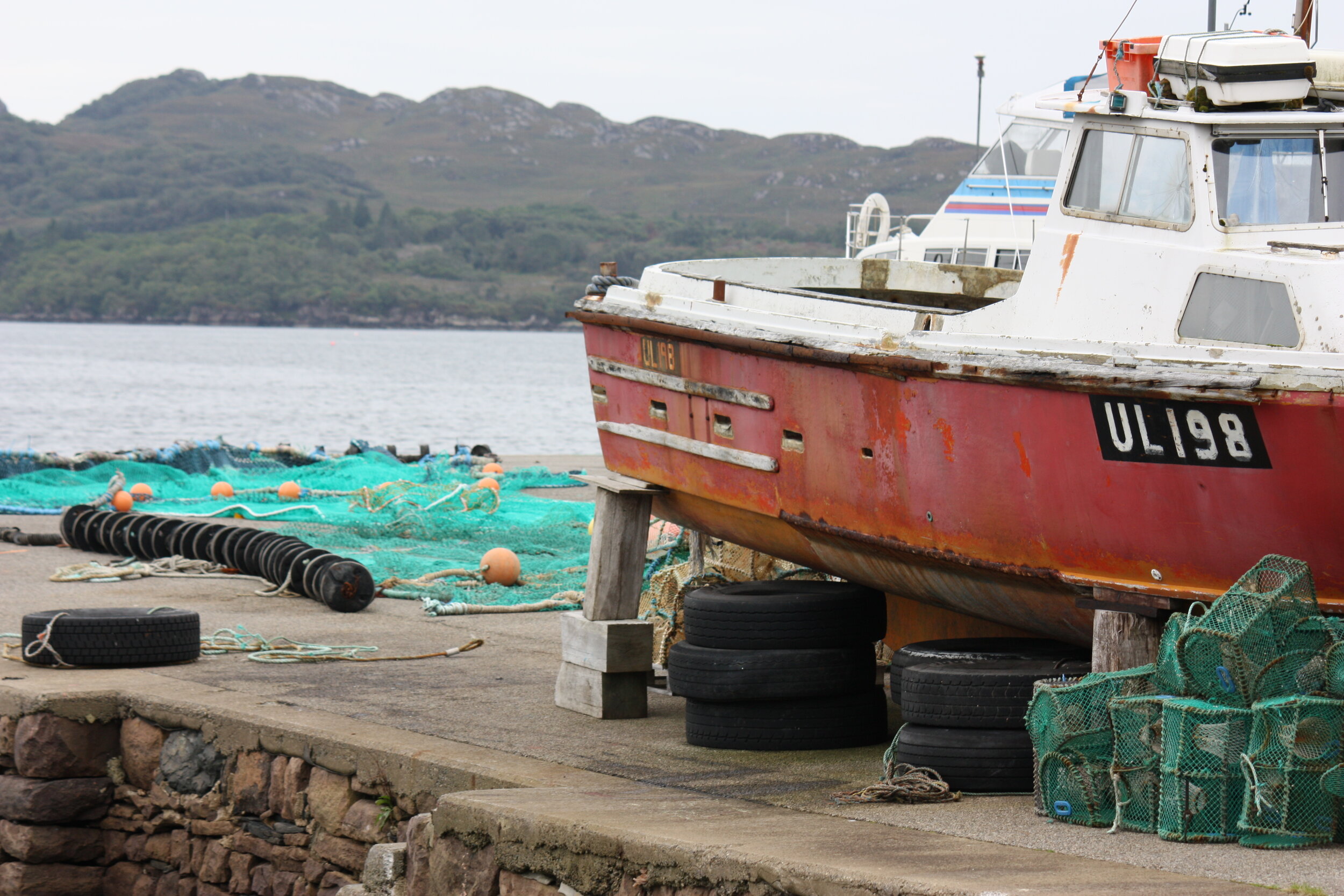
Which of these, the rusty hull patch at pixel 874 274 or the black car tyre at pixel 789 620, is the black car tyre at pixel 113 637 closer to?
the black car tyre at pixel 789 620

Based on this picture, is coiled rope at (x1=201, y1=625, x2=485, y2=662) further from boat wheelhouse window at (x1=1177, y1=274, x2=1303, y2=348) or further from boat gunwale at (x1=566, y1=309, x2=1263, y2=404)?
boat wheelhouse window at (x1=1177, y1=274, x2=1303, y2=348)

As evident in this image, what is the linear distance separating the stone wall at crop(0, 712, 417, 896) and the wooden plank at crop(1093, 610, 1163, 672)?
3.08 m

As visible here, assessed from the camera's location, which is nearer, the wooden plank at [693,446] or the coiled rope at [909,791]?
the coiled rope at [909,791]

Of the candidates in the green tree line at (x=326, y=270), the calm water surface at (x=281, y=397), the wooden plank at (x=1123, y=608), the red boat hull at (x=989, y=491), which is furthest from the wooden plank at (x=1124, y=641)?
the green tree line at (x=326, y=270)

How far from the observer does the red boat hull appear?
5.14m

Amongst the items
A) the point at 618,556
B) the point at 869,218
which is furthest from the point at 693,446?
the point at 869,218

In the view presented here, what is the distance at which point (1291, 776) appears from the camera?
4773 mm

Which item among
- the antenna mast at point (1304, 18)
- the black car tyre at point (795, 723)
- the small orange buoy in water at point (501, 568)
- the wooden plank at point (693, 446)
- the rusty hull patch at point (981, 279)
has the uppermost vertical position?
the antenna mast at point (1304, 18)

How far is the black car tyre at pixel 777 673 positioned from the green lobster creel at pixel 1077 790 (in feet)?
5.05

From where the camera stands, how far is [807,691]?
673 cm

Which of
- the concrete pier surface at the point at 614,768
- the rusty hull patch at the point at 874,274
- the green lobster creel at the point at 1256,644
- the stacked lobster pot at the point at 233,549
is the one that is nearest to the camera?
the concrete pier surface at the point at 614,768

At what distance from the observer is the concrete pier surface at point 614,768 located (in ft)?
14.9

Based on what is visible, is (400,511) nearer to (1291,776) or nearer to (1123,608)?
(1123,608)

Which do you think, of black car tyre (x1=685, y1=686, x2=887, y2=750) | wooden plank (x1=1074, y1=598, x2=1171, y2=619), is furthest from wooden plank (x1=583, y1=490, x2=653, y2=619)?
wooden plank (x1=1074, y1=598, x2=1171, y2=619)
